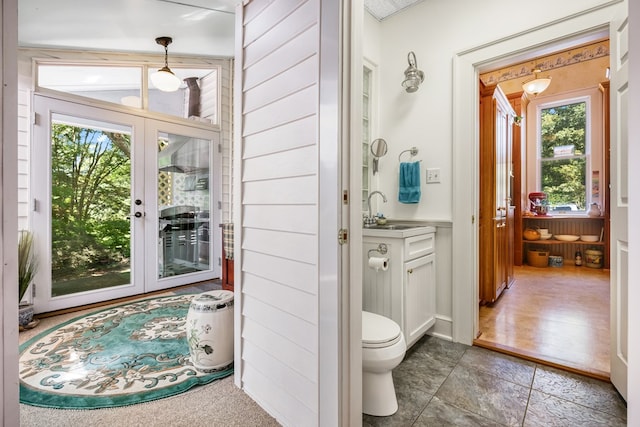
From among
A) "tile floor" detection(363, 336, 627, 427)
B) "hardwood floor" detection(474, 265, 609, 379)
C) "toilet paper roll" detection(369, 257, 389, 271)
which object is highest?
"toilet paper roll" detection(369, 257, 389, 271)

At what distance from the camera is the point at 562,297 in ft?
10.8

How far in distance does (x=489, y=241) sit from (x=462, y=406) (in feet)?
5.79

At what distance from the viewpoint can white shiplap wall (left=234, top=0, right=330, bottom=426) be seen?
4.09 ft

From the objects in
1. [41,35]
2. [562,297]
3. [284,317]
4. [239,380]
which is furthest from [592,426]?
[41,35]

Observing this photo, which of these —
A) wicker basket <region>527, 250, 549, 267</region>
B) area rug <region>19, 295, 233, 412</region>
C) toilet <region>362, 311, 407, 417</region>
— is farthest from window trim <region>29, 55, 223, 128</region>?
wicker basket <region>527, 250, 549, 267</region>

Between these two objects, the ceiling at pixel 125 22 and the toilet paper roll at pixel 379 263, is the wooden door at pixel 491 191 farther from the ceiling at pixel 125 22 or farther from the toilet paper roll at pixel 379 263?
the toilet paper roll at pixel 379 263

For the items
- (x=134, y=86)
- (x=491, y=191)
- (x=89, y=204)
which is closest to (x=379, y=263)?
(x=491, y=191)

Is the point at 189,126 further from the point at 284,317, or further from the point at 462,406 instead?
the point at 462,406

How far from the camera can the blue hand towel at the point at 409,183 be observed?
245 centimetres

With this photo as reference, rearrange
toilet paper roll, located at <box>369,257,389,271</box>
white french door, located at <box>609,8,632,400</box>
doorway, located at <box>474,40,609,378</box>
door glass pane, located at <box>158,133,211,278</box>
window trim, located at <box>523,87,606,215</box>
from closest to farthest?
white french door, located at <box>609,8,632,400</box> < toilet paper roll, located at <box>369,257,389,271</box> < doorway, located at <box>474,40,609,378</box> < door glass pane, located at <box>158,133,211,278</box> < window trim, located at <box>523,87,606,215</box>

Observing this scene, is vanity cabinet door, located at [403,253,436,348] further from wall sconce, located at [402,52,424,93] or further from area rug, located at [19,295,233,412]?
wall sconce, located at [402,52,424,93]

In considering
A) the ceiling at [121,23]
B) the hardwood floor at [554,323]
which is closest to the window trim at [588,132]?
the hardwood floor at [554,323]

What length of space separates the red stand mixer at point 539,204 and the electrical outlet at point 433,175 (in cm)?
425

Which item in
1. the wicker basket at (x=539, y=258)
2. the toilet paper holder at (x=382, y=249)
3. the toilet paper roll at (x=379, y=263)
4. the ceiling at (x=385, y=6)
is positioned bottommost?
the wicker basket at (x=539, y=258)
